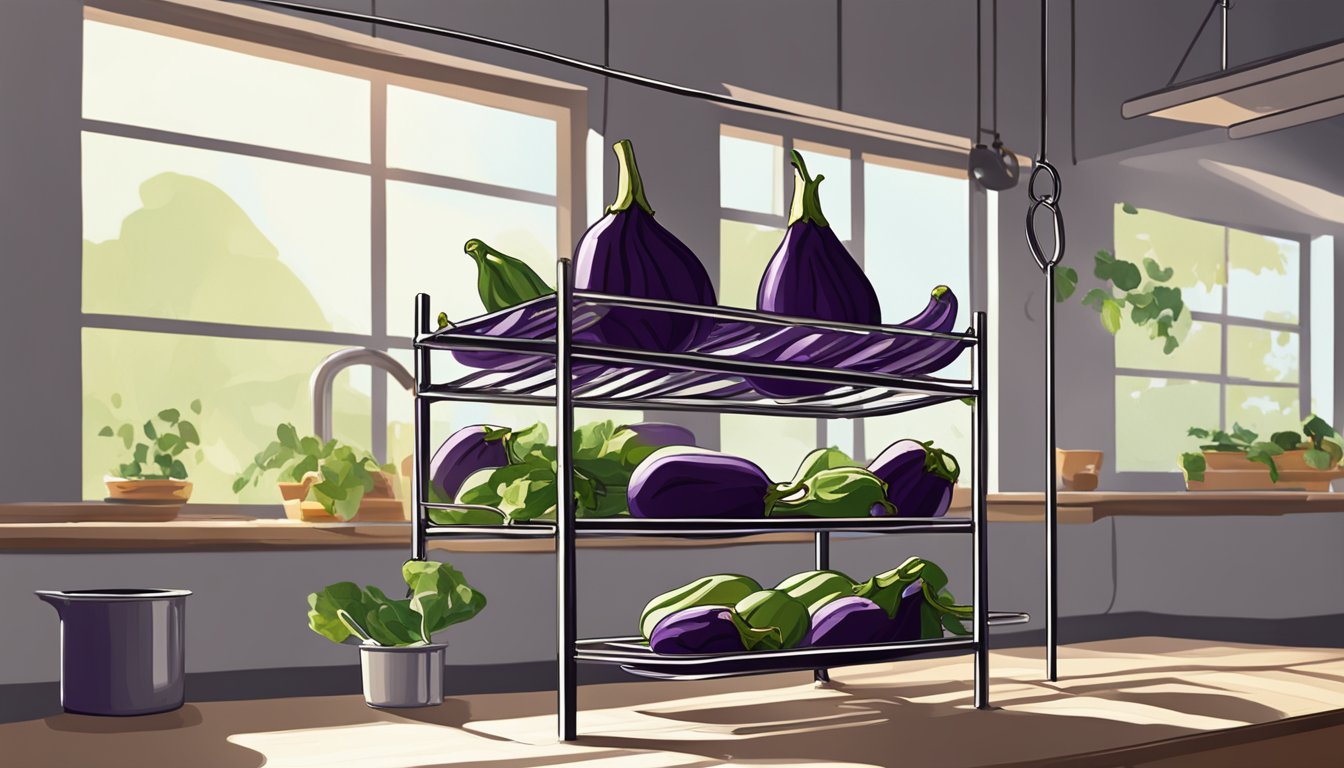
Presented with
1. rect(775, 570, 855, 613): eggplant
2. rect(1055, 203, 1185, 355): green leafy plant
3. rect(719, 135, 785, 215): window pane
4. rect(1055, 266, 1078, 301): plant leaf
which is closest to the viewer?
rect(775, 570, 855, 613): eggplant

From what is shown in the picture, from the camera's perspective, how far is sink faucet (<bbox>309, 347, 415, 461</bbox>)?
92.3 inches

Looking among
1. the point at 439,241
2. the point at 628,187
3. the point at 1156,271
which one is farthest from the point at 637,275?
the point at 439,241

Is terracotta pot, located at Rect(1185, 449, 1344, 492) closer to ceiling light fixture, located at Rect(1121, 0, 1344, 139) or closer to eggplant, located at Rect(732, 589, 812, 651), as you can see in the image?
ceiling light fixture, located at Rect(1121, 0, 1344, 139)

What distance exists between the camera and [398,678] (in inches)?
42.3

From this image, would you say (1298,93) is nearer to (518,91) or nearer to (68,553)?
(518,91)

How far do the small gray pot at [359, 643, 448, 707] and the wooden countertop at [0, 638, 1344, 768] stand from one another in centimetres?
2

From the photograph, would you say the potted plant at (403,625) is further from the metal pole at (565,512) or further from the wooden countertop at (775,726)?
the metal pole at (565,512)

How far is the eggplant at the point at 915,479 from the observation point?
111cm

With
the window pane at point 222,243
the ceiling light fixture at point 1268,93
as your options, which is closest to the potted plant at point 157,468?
the ceiling light fixture at point 1268,93

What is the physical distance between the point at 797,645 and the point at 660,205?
2.96m

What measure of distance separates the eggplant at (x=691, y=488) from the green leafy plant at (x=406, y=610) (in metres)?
0.21

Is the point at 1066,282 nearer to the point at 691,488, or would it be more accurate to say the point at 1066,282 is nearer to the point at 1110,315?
the point at 1110,315

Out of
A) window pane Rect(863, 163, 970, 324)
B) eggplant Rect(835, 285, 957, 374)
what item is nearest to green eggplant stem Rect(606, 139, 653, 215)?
eggplant Rect(835, 285, 957, 374)

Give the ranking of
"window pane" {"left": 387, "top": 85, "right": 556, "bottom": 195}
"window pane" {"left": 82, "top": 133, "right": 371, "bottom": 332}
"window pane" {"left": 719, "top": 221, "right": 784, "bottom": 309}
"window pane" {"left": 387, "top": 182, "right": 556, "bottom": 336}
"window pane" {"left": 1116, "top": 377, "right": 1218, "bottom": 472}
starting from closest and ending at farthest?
"window pane" {"left": 719, "top": 221, "right": 784, "bottom": 309} < "window pane" {"left": 1116, "top": 377, "right": 1218, "bottom": 472} < "window pane" {"left": 387, "top": 182, "right": 556, "bottom": 336} < "window pane" {"left": 387, "top": 85, "right": 556, "bottom": 195} < "window pane" {"left": 82, "top": 133, "right": 371, "bottom": 332}
